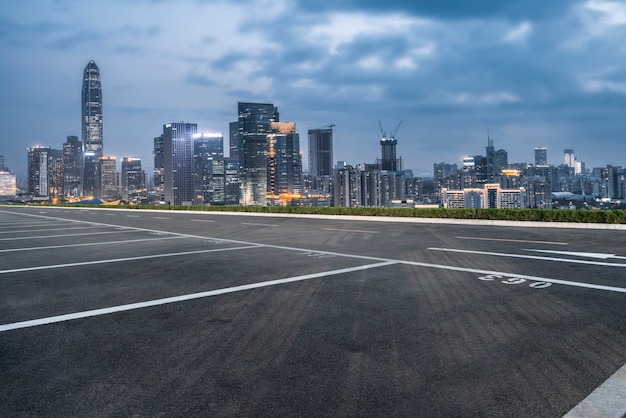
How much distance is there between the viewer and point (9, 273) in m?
10.0

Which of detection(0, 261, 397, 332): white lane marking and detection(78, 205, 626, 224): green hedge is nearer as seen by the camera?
detection(0, 261, 397, 332): white lane marking

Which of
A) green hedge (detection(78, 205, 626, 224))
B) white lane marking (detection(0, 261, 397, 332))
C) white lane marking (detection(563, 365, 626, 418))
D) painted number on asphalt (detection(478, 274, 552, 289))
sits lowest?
white lane marking (detection(563, 365, 626, 418))

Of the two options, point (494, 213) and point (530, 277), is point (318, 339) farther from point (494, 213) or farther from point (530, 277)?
point (494, 213)

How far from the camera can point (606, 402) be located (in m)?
3.48

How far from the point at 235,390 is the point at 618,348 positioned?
13.3ft

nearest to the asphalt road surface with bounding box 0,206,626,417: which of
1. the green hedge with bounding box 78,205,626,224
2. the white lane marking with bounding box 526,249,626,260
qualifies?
the white lane marking with bounding box 526,249,626,260

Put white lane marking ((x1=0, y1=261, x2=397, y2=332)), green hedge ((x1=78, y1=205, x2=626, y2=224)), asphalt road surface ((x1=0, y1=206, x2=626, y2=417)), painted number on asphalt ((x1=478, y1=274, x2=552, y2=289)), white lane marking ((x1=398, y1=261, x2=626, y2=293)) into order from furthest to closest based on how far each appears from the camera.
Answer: green hedge ((x1=78, y1=205, x2=626, y2=224))
painted number on asphalt ((x1=478, y1=274, x2=552, y2=289))
white lane marking ((x1=398, y1=261, x2=626, y2=293))
white lane marking ((x1=0, y1=261, x2=397, y2=332))
asphalt road surface ((x1=0, y1=206, x2=626, y2=417))

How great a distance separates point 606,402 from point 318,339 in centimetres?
278

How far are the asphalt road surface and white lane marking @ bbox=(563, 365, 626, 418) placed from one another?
2 cm

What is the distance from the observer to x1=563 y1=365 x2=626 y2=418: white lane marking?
3.31m

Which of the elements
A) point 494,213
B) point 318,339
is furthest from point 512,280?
point 494,213

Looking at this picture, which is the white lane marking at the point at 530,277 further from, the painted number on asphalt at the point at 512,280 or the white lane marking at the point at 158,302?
the white lane marking at the point at 158,302

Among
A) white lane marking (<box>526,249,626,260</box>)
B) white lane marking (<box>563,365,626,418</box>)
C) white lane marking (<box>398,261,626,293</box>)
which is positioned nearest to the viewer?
white lane marking (<box>563,365,626,418</box>)

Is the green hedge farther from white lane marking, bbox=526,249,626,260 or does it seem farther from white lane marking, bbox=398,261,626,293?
white lane marking, bbox=398,261,626,293
